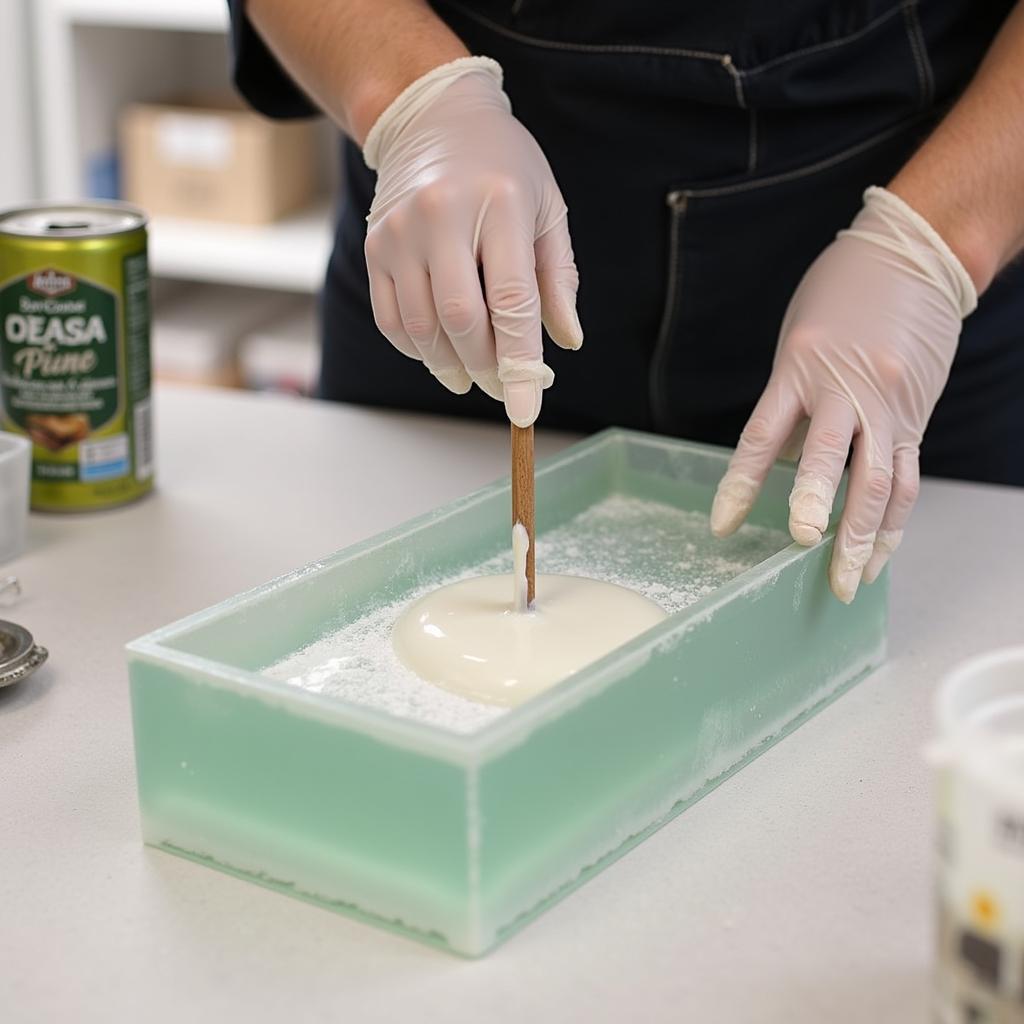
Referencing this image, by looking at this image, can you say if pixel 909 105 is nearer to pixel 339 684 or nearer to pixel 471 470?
pixel 471 470

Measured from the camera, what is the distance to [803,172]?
142 cm

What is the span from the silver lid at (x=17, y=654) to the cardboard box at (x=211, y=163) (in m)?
1.94

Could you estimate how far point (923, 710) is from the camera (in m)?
1.06

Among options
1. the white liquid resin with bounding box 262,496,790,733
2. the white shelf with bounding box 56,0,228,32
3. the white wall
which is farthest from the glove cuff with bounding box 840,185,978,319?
the white wall

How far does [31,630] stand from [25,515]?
178 millimetres

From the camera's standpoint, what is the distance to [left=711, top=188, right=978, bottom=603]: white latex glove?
1100mm

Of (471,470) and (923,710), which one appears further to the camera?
(471,470)

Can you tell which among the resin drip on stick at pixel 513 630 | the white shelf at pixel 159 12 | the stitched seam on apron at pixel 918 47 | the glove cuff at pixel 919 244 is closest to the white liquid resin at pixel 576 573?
the resin drip on stick at pixel 513 630

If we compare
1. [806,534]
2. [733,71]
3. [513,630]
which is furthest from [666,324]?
[513,630]

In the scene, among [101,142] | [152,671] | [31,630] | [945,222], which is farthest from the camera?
[101,142]

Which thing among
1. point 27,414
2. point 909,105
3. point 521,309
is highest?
point 909,105

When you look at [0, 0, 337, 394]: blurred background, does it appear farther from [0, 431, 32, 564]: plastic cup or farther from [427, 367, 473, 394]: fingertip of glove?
[427, 367, 473, 394]: fingertip of glove

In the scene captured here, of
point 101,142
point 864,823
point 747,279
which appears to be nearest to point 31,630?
point 864,823

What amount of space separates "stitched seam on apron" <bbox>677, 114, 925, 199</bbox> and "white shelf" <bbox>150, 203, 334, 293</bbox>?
4.81ft
